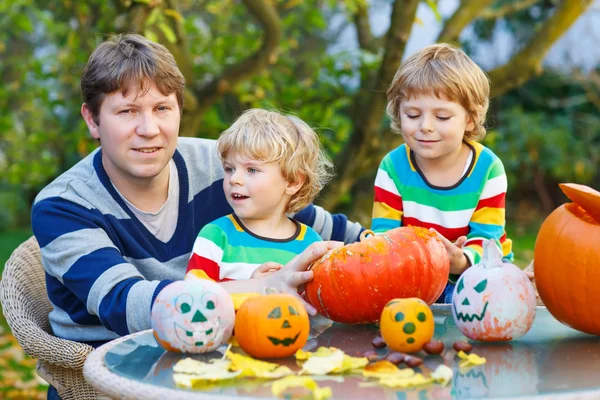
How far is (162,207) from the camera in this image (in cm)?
263

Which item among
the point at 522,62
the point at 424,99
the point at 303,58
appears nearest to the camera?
the point at 424,99

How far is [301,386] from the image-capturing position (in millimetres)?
1467

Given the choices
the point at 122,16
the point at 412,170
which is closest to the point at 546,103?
the point at 122,16

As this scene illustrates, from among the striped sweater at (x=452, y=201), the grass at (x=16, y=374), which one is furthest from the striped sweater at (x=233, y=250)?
the grass at (x=16, y=374)

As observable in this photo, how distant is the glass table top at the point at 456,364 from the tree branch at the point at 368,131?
2.49m

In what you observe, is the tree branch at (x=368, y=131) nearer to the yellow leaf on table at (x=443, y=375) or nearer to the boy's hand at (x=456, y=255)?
the boy's hand at (x=456, y=255)

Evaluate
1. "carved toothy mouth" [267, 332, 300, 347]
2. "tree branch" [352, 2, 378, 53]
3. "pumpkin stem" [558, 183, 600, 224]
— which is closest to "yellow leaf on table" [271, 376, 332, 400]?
"carved toothy mouth" [267, 332, 300, 347]

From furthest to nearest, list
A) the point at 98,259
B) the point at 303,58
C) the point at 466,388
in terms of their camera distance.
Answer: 1. the point at 303,58
2. the point at 98,259
3. the point at 466,388

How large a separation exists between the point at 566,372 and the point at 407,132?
3.33 ft

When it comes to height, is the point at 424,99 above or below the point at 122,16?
below

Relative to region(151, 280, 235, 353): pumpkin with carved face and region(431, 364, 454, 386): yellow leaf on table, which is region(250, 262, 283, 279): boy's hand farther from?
region(431, 364, 454, 386): yellow leaf on table

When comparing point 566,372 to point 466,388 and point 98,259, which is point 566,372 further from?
point 98,259

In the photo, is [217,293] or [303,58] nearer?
[217,293]

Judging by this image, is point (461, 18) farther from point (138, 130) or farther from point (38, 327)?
point (38, 327)
